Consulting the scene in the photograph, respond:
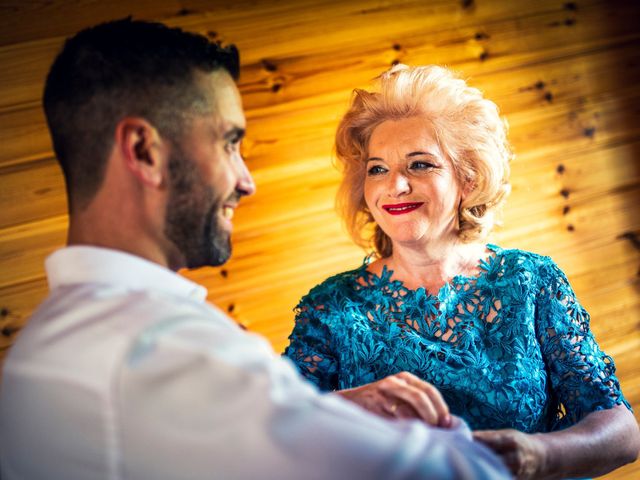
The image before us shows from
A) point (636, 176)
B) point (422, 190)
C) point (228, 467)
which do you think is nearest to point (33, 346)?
point (228, 467)

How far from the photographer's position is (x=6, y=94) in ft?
6.77

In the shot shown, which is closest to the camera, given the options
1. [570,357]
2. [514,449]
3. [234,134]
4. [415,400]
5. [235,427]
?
[235,427]

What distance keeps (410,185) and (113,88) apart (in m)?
1.10

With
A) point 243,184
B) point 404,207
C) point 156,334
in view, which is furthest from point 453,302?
point 156,334

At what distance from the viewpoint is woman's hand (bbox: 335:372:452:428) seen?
129cm

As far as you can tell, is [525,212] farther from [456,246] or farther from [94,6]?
[94,6]

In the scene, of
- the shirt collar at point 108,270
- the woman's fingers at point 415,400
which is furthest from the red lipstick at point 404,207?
the shirt collar at point 108,270

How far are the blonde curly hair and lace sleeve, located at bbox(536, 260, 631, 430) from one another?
28 cm

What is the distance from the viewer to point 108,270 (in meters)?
1.01

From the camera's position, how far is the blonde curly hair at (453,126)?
6.79ft

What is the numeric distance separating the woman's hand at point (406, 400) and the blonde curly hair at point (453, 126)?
2.52 feet

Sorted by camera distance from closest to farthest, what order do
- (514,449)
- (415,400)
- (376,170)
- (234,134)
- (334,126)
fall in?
(234,134) < (415,400) < (514,449) < (376,170) < (334,126)

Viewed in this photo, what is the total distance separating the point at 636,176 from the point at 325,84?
1.36m

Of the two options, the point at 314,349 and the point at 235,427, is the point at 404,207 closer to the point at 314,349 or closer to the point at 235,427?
the point at 314,349
